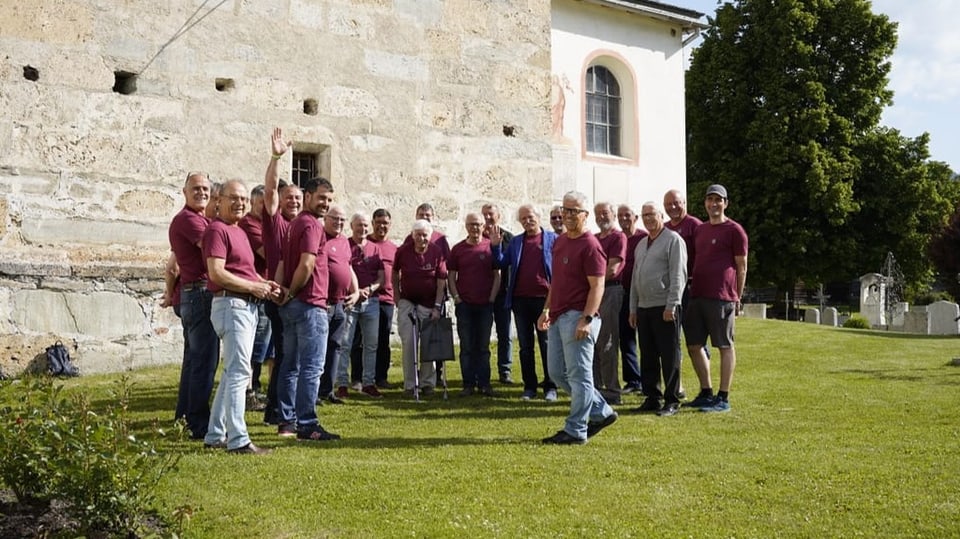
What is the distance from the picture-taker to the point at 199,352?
240 inches

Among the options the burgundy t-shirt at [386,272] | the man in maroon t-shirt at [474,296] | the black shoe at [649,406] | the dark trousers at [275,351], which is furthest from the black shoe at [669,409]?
the dark trousers at [275,351]

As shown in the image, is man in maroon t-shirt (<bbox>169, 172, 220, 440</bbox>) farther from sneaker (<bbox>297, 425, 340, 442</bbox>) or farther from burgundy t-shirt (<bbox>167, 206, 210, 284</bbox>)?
sneaker (<bbox>297, 425, 340, 442</bbox>)

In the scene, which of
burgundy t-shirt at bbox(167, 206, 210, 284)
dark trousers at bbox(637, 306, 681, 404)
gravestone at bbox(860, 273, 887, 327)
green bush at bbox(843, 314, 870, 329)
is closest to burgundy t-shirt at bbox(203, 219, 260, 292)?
burgundy t-shirt at bbox(167, 206, 210, 284)

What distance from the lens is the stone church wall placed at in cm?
919

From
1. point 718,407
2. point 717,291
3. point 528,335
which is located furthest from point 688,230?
point 528,335

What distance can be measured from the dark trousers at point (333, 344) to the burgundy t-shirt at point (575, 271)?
219 cm

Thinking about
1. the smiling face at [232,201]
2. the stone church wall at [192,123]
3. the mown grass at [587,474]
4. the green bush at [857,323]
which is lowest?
the mown grass at [587,474]

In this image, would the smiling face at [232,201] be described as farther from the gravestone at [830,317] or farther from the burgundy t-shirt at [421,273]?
the gravestone at [830,317]

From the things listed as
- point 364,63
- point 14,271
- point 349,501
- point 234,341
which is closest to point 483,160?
point 364,63

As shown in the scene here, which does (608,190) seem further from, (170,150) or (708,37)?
(708,37)

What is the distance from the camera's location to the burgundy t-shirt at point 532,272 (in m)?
8.26

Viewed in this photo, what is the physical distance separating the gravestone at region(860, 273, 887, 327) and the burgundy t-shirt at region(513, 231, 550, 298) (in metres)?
19.8

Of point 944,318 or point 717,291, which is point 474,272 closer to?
point 717,291

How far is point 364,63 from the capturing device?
11555 millimetres
